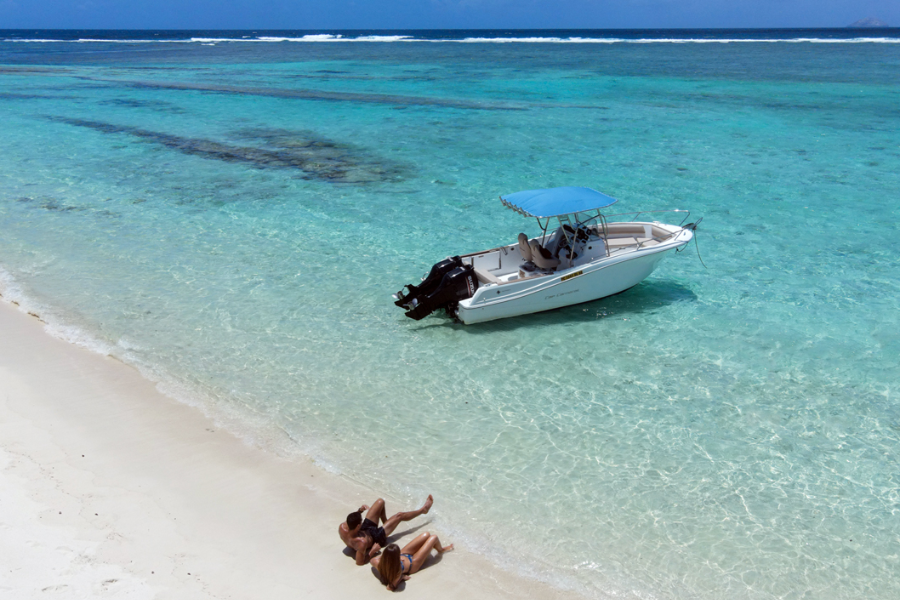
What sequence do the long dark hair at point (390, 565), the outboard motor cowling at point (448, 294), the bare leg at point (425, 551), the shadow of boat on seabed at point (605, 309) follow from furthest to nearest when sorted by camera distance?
the shadow of boat on seabed at point (605, 309), the outboard motor cowling at point (448, 294), the bare leg at point (425, 551), the long dark hair at point (390, 565)

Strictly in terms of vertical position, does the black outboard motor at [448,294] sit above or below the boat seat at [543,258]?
below

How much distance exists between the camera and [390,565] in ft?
19.1

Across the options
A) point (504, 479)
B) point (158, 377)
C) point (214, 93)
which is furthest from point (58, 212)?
point (214, 93)

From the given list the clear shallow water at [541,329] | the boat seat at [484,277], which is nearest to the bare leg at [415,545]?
the clear shallow water at [541,329]

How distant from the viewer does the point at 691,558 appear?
6586 millimetres

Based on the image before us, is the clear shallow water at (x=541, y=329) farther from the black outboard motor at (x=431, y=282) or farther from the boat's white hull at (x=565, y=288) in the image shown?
the black outboard motor at (x=431, y=282)

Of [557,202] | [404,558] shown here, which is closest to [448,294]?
[557,202]

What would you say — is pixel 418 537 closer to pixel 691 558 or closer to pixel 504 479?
pixel 504 479

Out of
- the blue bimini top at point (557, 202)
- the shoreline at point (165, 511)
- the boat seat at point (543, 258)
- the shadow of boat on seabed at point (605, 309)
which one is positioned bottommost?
the shoreline at point (165, 511)

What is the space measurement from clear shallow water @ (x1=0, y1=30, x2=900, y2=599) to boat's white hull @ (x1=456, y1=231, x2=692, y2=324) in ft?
1.06

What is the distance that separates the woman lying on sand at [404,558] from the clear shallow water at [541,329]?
0.53 m

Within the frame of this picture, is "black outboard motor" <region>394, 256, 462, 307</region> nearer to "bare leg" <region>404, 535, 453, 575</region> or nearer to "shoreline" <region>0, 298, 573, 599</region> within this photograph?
"shoreline" <region>0, 298, 573, 599</region>

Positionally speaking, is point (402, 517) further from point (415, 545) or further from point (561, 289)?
point (561, 289)

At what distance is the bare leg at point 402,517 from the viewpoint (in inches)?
258
